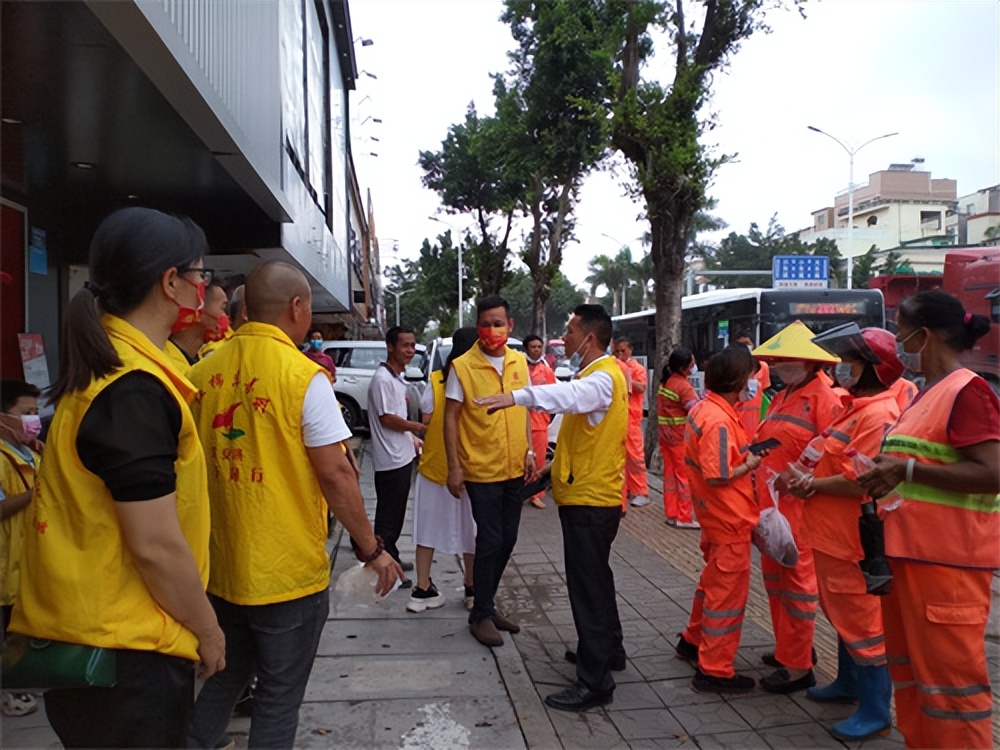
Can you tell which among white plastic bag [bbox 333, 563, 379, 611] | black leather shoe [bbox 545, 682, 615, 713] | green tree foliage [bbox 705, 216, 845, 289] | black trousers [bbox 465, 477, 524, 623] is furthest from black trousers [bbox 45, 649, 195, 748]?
green tree foliage [bbox 705, 216, 845, 289]

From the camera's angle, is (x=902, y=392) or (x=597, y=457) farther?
(x=597, y=457)

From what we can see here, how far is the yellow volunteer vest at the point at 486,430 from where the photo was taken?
15.5ft

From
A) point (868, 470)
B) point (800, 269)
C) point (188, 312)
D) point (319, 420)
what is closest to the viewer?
point (188, 312)

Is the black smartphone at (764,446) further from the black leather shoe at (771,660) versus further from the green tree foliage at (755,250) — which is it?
the green tree foliage at (755,250)

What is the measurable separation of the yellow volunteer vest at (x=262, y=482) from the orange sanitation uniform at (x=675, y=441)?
5.80 m

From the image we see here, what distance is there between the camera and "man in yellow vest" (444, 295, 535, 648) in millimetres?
4723

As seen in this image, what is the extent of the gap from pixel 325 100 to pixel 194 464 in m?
18.7

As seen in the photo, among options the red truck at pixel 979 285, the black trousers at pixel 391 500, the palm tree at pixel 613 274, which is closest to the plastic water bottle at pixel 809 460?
the black trousers at pixel 391 500

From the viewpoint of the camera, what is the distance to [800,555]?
4.07 meters

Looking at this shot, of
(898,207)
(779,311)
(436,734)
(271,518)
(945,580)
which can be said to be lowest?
(436,734)

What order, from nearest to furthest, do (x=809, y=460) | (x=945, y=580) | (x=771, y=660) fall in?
(x=945, y=580)
(x=809, y=460)
(x=771, y=660)

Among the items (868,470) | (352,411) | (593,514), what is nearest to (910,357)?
(868,470)

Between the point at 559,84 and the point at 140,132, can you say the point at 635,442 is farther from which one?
the point at 559,84

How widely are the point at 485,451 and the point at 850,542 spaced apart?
6.80 feet
